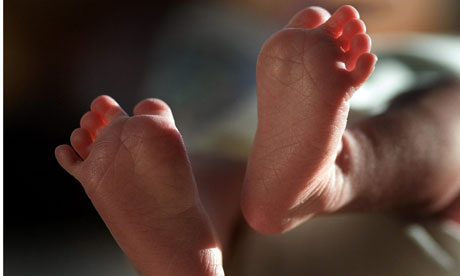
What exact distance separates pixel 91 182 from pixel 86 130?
0.08 metres

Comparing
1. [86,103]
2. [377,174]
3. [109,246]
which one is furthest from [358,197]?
[86,103]

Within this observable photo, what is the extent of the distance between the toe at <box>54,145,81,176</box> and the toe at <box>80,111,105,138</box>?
3 cm

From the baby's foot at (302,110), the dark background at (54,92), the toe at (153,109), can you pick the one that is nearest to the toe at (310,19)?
the baby's foot at (302,110)

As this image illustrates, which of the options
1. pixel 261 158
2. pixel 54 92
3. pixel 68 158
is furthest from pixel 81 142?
pixel 54 92

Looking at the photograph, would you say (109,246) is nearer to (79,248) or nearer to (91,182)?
(79,248)

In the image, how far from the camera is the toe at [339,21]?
0.44 meters

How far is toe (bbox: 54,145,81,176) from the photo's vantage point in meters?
0.47

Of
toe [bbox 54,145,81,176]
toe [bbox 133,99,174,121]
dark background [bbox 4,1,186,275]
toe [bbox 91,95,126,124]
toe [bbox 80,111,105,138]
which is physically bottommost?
dark background [bbox 4,1,186,275]

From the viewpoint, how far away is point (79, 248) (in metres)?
0.73

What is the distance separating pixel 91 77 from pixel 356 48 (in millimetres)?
606

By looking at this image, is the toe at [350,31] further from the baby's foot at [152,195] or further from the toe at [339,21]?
the baby's foot at [152,195]

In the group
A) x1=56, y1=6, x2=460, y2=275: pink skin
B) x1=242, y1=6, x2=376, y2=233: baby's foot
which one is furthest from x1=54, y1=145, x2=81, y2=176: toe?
→ x1=242, y1=6, x2=376, y2=233: baby's foot

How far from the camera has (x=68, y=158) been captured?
→ 48 centimetres

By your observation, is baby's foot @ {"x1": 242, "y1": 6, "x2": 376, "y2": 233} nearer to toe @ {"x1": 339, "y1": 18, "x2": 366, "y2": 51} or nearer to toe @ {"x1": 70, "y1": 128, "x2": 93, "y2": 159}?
toe @ {"x1": 339, "y1": 18, "x2": 366, "y2": 51}
